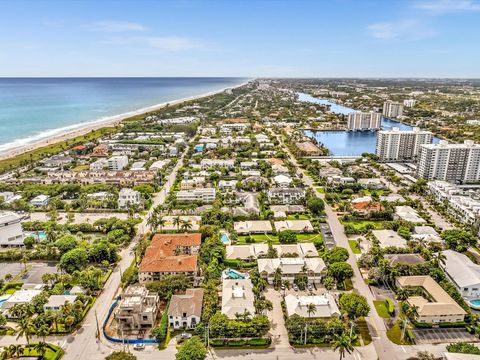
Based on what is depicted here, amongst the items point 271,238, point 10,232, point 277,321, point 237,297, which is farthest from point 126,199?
point 277,321

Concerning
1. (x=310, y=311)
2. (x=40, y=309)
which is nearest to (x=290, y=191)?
(x=310, y=311)

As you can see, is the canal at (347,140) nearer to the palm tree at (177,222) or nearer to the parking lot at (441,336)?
the palm tree at (177,222)

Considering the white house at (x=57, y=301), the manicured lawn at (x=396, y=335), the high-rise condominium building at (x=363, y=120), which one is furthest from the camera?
the high-rise condominium building at (x=363, y=120)

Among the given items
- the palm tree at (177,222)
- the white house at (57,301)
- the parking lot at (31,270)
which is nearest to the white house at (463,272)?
the palm tree at (177,222)

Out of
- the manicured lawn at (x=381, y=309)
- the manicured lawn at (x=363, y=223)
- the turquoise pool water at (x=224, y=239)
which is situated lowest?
the manicured lawn at (x=381, y=309)

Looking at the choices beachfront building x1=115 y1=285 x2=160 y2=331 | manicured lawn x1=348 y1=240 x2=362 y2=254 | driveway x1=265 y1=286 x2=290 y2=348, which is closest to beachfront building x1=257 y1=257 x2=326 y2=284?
driveway x1=265 y1=286 x2=290 y2=348

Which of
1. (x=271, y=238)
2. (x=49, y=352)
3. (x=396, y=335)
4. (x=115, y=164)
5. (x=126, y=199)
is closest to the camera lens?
(x=49, y=352)

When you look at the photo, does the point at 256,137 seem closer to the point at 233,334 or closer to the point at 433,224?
the point at 433,224

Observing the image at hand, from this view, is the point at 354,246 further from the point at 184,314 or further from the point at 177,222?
the point at 184,314
